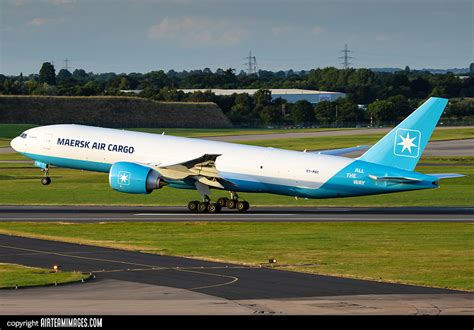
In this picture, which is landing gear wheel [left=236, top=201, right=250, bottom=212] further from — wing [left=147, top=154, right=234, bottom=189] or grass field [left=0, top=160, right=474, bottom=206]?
grass field [left=0, top=160, right=474, bottom=206]

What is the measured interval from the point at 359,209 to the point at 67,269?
1208 inches

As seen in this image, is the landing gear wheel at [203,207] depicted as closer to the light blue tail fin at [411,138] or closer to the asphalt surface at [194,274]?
the light blue tail fin at [411,138]

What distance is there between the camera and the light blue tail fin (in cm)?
5881

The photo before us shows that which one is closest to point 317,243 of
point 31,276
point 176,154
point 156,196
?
point 31,276

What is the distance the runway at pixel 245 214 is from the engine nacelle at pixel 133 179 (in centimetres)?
157

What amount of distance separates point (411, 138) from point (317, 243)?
13344 millimetres

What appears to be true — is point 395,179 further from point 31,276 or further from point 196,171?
point 31,276

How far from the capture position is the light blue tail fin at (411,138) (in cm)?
5881

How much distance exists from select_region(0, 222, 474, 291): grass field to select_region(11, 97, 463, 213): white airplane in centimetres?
424

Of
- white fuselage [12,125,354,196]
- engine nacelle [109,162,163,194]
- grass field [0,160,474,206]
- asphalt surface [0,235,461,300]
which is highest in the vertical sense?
white fuselage [12,125,354,196]

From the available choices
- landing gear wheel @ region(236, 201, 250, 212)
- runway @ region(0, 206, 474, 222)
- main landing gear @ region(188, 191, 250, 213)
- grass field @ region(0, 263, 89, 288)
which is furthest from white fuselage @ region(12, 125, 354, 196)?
grass field @ region(0, 263, 89, 288)
